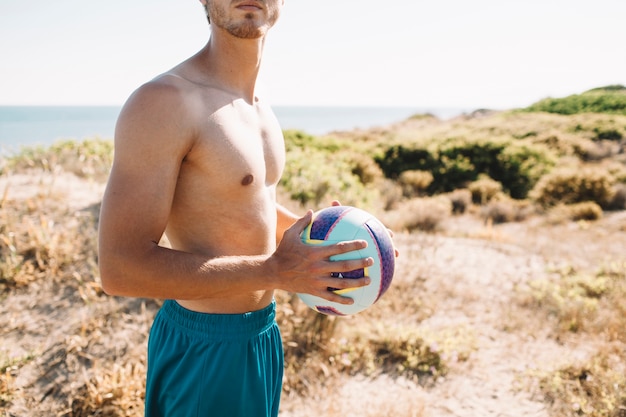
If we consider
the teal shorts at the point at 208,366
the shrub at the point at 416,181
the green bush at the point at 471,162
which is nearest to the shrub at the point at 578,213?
the green bush at the point at 471,162

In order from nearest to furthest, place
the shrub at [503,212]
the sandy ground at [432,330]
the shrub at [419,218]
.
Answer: the sandy ground at [432,330], the shrub at [419,218], the shrub at [503,212]

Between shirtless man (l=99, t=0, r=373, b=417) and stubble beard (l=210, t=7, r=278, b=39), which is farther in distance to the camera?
stubble beard (l=210, t=7, r=278, b=39)

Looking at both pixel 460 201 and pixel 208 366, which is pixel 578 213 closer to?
pixel 460 201

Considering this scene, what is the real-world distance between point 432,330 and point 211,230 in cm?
425

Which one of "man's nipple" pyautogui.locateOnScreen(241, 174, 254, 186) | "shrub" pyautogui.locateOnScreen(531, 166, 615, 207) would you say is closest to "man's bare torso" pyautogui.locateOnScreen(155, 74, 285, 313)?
"man's nipple" pyautogui.locateOnScreen(241, 174, 254, 186)

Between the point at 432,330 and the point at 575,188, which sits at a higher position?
the point at 575,188

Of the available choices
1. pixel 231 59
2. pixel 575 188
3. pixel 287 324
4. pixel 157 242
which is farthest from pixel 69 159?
pixel 575 188

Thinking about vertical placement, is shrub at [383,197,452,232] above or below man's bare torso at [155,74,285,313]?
below

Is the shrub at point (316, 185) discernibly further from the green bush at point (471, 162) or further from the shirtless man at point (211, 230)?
the shirtless man at point (211, 230)

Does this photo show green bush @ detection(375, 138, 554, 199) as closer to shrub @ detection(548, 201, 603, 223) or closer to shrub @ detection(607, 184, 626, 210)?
shrub @ detection(607, 184, 626, 210)

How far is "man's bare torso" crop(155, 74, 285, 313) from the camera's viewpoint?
155cm

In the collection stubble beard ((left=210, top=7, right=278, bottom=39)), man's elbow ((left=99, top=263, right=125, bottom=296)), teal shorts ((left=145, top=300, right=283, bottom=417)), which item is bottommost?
teal shorts ((left=145, top=300, right=283, bottom=417))

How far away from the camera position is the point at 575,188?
13.0 meters

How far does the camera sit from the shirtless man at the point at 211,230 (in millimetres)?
1385
